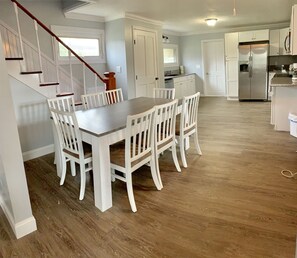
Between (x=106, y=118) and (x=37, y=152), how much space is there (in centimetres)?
174

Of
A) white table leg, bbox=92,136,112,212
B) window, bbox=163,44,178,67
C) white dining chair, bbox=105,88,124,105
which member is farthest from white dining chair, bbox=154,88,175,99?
window, bbox=163,44,178,67

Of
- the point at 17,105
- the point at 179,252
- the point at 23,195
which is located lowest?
the point at 179,252

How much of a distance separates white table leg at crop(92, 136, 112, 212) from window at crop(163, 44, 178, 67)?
21.8 feet

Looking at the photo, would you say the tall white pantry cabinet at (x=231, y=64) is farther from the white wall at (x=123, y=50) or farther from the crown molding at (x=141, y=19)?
the white wall at (x=123, y=50)

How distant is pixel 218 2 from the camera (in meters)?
4.48

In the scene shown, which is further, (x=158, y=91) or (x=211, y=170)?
(x=158, y=91)

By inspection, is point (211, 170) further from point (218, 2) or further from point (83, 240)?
point (218, 2)

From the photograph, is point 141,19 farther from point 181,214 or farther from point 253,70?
point 181,214

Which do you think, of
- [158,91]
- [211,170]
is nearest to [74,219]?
[211,170]

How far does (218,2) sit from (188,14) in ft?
3.70

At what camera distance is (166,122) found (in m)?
2.91

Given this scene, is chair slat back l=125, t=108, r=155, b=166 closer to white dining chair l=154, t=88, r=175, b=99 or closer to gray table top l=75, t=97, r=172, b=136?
gray table top l=75, t=97, r=172, b=136

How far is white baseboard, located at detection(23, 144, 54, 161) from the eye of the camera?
12.6 ft

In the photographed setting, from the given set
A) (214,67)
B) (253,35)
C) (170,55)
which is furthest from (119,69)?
(214,67)
